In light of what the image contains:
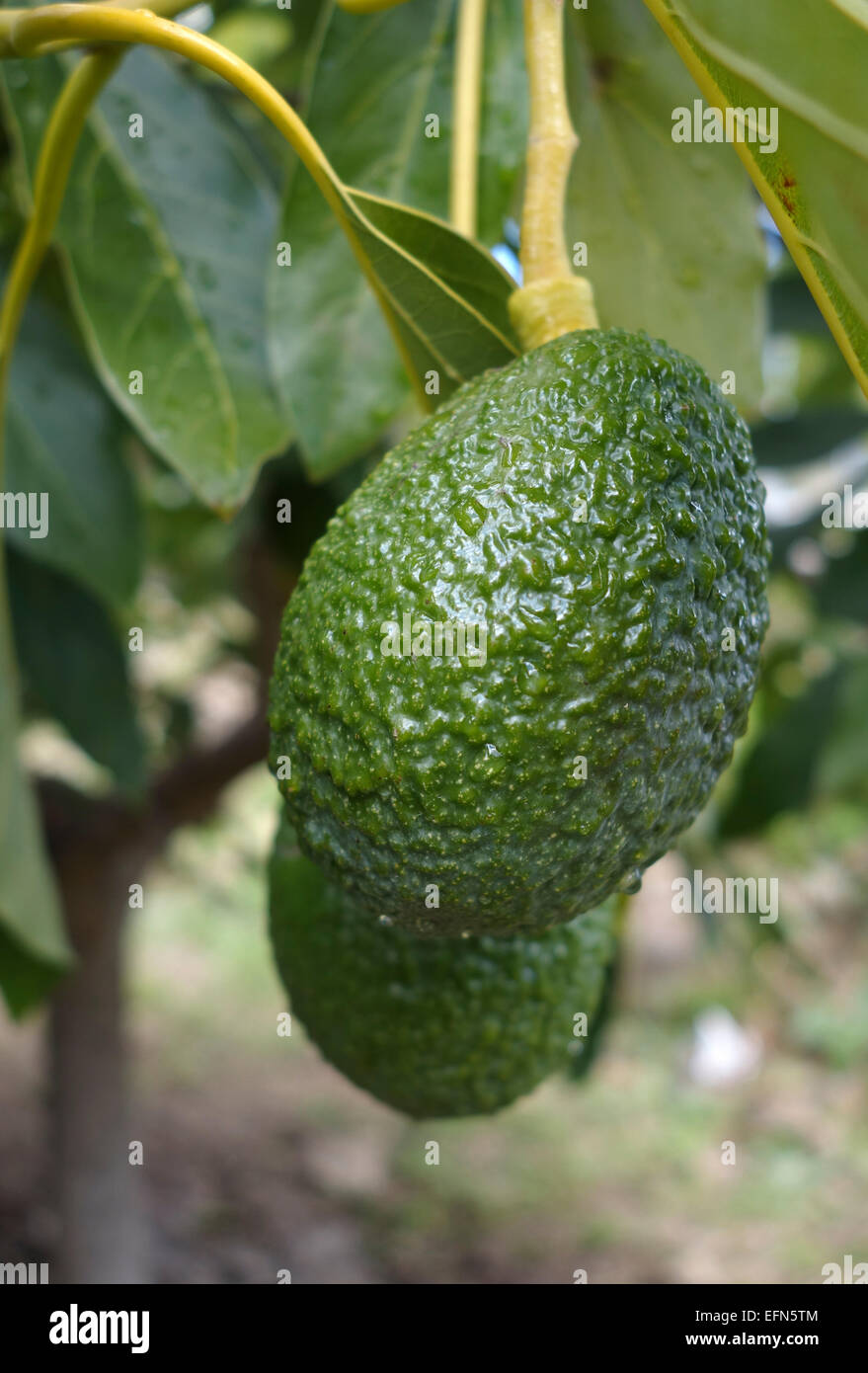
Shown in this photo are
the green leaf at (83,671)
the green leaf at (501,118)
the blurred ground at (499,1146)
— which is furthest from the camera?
the blurred ground at (499,1146)

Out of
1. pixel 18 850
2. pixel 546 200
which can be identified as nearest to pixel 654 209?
pixel 546 200

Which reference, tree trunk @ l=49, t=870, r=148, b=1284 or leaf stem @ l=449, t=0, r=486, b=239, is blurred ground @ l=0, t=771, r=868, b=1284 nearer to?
tree trunk @ l=49, t=870, r=148, b=1284

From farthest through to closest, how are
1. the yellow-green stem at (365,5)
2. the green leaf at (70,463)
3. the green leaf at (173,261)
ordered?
1. the green leaf at (70,463)
2. the green leaf at (173,261)
3. the yellow-green stem at (365,5)

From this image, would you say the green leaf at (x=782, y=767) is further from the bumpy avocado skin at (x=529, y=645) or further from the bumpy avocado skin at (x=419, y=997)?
the bumpy avocado skin at (x=529, y=645)

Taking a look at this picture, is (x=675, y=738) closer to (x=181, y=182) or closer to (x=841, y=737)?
(x=181, y=182)

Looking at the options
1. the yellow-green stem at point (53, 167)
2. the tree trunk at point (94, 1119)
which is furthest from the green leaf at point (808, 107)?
the tree trunk at point (94, 1119)
